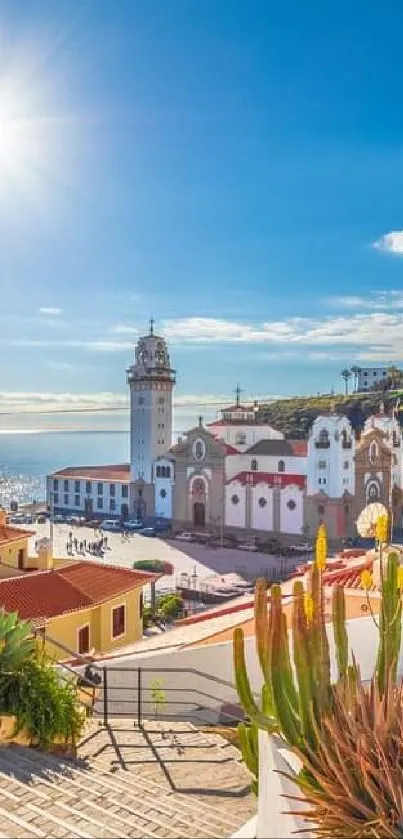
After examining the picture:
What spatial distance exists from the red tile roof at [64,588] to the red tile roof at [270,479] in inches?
1137

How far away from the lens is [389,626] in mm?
3826

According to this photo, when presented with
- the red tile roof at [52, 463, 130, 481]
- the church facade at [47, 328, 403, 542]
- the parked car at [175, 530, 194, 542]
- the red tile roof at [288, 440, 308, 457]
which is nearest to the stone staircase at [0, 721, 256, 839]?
the church facade at [47, 328, 403, 542]

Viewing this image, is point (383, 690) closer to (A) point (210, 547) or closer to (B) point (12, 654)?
(B) point (12, 654)

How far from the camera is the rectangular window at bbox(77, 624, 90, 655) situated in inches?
444

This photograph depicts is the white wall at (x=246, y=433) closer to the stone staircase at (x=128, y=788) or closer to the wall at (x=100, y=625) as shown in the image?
the wall at (x=100, y=625)

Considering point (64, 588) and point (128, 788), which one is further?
point (64, 588)

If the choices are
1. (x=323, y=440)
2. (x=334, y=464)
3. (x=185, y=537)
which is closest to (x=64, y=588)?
(x=185, y=537)

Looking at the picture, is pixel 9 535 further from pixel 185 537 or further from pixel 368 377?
pixel 368 377

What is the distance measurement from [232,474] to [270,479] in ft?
11.6

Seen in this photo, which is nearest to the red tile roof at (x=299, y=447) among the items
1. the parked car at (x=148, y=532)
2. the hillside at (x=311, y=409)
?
the parked car at (x=148, y=532)

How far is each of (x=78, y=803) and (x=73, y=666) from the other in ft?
12.8

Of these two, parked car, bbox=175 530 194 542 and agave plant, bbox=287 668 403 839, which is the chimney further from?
A: parked car, bbox=175 530 194 542

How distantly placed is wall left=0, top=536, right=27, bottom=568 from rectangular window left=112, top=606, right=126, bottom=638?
91.4 inches

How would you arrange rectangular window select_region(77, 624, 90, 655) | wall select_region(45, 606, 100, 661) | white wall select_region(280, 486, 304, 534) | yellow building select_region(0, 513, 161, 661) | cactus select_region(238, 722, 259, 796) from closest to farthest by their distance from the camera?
cactus select_region(238, 722, 259, 796)
wall select_region(45, 606, 100, 661)
yellow building select_region(0, 513, 161, 661)
rectangular window select_region(77, 624, 90, 655)
white wall select_region(280, 486, 304, 534)
